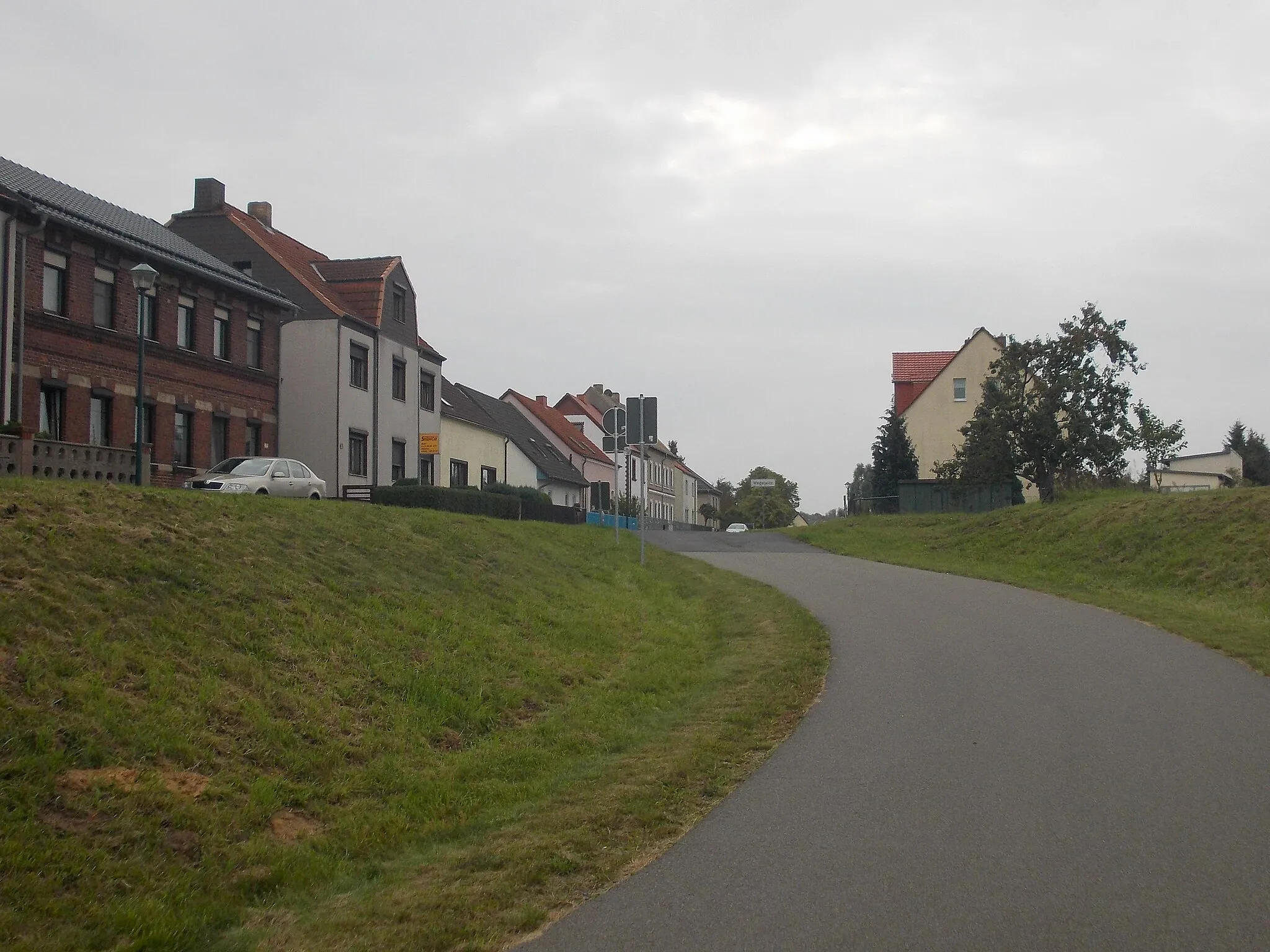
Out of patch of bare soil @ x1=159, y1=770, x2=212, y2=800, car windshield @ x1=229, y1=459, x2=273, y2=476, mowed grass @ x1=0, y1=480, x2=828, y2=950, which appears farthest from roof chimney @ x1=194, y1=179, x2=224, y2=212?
patch of bare soil @ x1=159, y1=770, x2=212, y2=800

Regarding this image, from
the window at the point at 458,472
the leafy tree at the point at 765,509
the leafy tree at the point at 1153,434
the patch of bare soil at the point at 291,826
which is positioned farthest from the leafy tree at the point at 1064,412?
the leafy tree at the point at 765,509

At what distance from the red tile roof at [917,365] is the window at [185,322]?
156ft

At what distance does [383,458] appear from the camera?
137ft

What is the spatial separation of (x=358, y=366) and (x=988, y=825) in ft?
118

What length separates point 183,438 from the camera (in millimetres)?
32719

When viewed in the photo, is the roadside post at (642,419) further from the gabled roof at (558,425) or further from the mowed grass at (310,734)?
the gabled roof at (558,425)

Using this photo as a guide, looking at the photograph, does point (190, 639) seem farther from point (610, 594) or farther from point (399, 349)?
point (399, 349)

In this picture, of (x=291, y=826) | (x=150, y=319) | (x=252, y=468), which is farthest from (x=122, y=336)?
(x=291, y=826)

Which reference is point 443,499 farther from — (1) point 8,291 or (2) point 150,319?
(1) point 8,291

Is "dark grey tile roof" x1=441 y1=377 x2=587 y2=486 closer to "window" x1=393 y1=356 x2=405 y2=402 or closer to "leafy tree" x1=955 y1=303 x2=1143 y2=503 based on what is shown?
"window" x1=393 y1=356 x2=405 y2=402

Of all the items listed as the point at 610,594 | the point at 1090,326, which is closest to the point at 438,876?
the point at 610,594

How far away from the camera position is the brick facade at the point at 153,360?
27109mm

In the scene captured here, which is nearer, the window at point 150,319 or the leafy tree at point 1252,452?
the window at point 150,319

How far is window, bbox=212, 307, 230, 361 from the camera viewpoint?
3425cm
